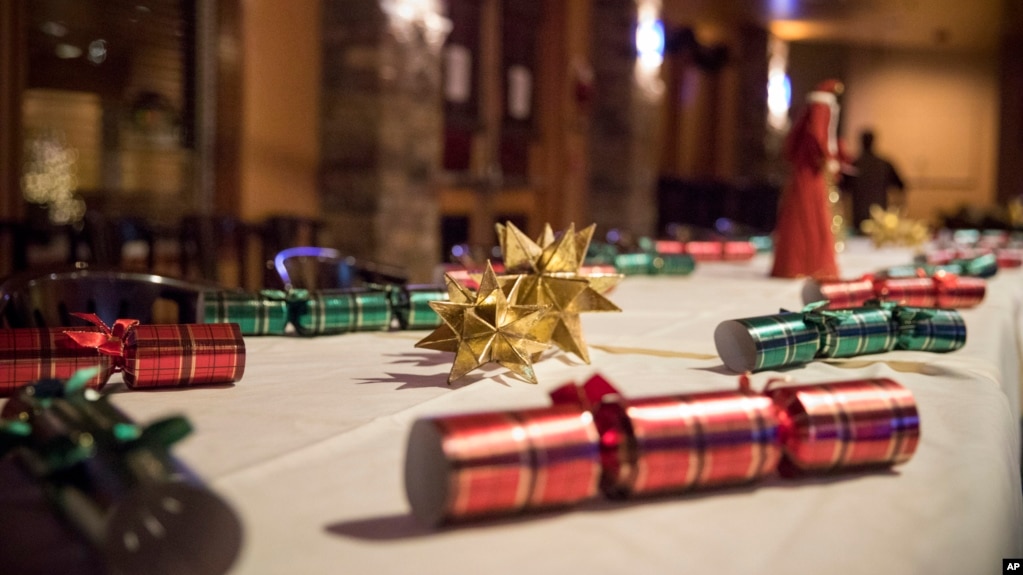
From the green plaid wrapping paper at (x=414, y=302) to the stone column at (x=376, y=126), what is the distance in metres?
3.65

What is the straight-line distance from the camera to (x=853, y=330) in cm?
137

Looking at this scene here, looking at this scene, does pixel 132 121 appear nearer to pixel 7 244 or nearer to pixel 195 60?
pixel 195 60

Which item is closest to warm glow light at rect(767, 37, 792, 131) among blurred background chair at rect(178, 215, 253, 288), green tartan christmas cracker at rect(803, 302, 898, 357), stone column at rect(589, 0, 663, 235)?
stone column at rect(589, 0, 663, 235)

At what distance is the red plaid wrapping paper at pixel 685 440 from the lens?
2.31 feet

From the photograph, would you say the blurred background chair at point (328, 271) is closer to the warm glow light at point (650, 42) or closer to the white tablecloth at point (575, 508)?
the white tablecloth at point (575, 508)

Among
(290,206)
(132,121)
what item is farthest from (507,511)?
(290,206)

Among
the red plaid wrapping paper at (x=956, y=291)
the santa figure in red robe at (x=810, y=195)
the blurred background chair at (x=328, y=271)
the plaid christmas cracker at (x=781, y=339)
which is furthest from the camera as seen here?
the santa figure in red robe at (x=810, y=195)

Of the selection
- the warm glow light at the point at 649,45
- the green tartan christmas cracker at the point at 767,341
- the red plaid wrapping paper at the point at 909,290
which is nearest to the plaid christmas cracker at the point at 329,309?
the green tartan christmas cracker at the point at 767,341

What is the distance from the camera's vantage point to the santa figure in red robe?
2643mm

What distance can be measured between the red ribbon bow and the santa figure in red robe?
1955mm

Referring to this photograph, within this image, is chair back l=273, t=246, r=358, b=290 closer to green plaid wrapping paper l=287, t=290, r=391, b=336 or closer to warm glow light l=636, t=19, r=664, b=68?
green plaid wrapping paper l=287, t=290, r=391, b=336

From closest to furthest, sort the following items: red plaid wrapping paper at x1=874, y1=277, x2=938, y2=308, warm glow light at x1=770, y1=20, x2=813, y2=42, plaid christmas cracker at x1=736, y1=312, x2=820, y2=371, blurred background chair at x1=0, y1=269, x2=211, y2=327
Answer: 1. plaid christmas cracker at x1=736, y1=312, x2=820, y2=371
2. blurred background chair at x1=0, y1=269, x2=211, y2=327
3. red plaid wrapping paper at x1=874, y1=277, x2=938, y2=308
4. warm glow light at x1=770, y1=20, x2=813, y2=42

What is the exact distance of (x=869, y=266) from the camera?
3305mm

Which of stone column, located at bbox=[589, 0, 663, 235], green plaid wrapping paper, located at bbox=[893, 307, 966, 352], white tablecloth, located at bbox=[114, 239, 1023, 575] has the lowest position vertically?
white tablecloth, located at bbox=[114, 239, 1023, 575]
